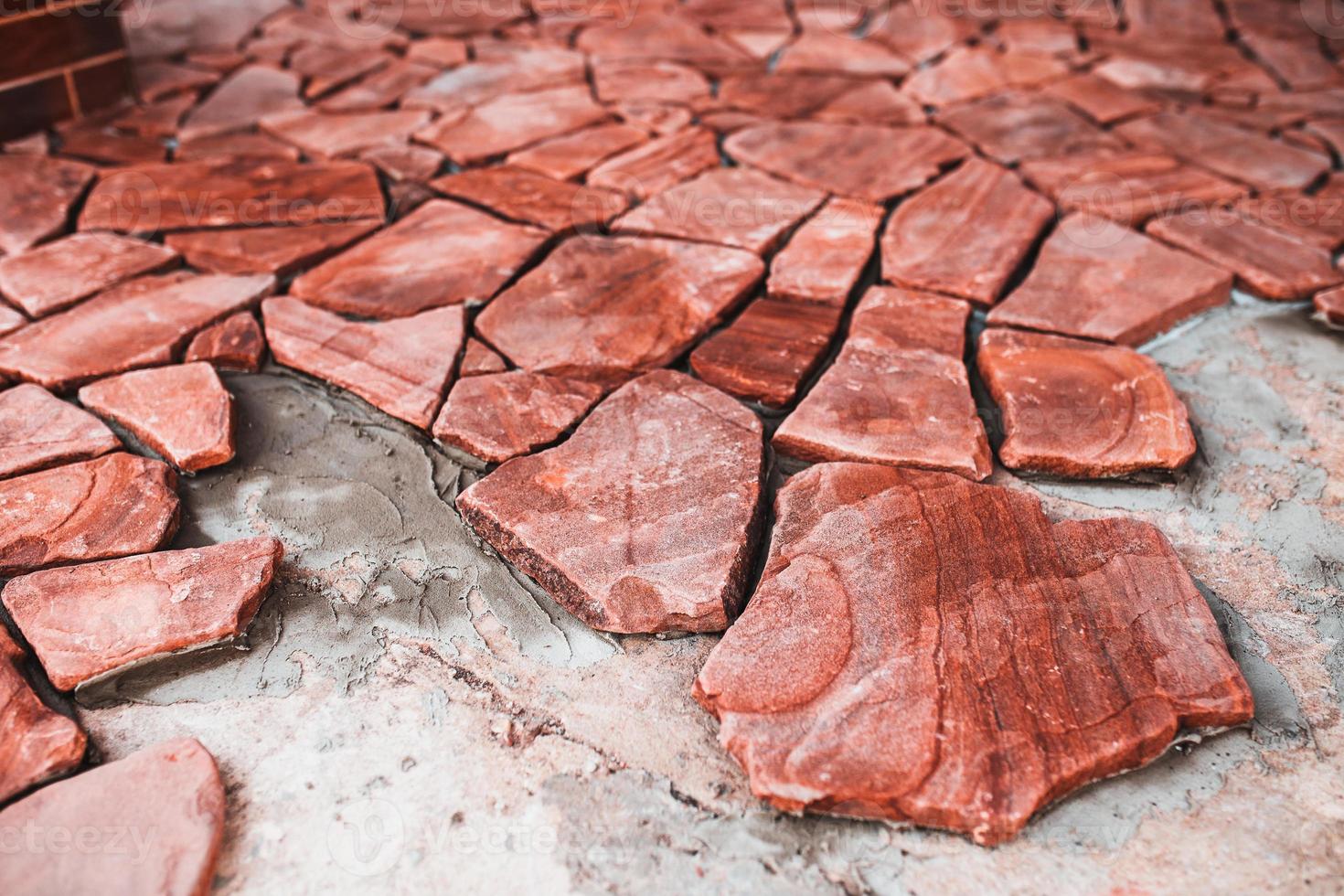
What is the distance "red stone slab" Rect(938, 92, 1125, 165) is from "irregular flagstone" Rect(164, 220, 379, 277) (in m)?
1.85

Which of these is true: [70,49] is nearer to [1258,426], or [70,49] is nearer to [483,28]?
[483,28]

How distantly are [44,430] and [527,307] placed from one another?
3.20ft

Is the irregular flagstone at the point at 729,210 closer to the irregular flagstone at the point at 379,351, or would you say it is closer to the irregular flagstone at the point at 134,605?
the irregular flagstone at the point at 379,351

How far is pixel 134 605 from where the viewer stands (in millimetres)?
1427

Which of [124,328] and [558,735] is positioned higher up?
[124,328]

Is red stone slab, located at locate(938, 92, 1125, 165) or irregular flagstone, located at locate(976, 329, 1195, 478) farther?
red stone slab, located at locate(938, 92, 1125, 165)

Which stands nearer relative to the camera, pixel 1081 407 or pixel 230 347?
pixel 1081 407

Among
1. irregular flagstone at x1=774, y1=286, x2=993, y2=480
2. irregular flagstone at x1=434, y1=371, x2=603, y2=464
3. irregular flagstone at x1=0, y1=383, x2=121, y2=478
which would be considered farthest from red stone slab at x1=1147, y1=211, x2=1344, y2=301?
irregular flagstone at x1=0, y1=383, x2=121, y2=478

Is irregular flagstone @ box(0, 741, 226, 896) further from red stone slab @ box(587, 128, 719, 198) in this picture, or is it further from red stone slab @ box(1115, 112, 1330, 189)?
red stone slab @ box(1115, 112, 1330, 189)

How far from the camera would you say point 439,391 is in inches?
74.7

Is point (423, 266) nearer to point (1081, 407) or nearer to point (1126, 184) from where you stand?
point (1081, 407)

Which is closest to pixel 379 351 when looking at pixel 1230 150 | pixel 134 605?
pixel 134 605

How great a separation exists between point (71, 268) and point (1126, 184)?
110 inches

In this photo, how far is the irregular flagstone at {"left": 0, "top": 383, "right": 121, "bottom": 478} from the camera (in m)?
1.67
